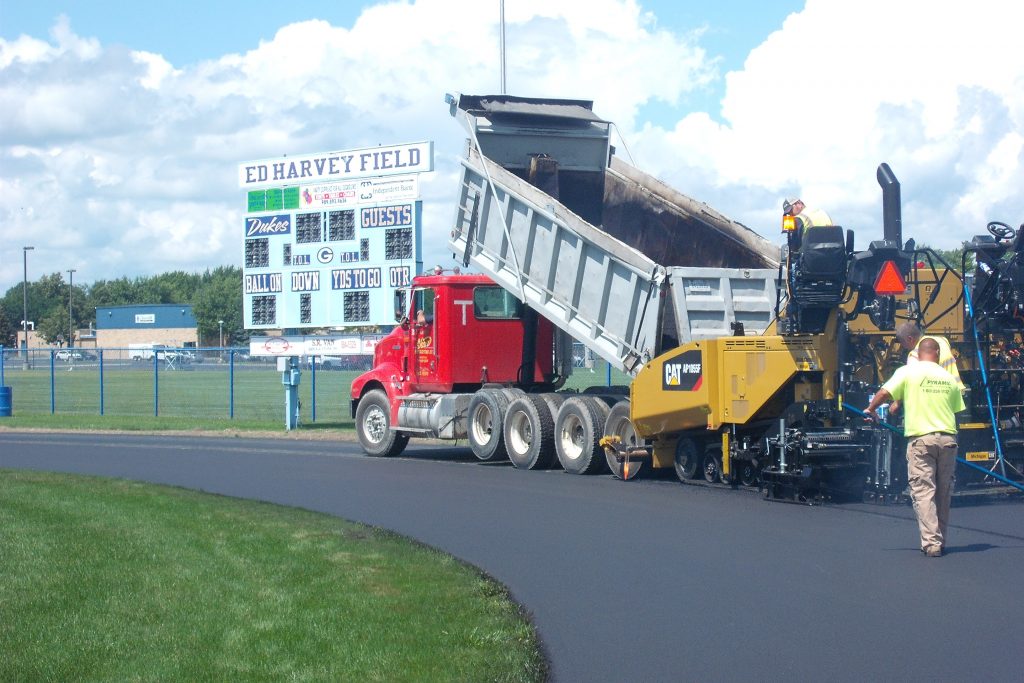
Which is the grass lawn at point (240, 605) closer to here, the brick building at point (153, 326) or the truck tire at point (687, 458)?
the truck tire at point (687, 458)

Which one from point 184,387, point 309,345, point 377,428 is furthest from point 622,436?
point 184,387

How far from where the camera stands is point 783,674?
647 centimetres

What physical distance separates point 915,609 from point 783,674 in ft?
6.03

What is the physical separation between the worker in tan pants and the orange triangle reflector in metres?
2.64

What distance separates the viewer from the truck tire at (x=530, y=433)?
17.4 m

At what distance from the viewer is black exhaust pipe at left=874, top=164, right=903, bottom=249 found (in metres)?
13.0

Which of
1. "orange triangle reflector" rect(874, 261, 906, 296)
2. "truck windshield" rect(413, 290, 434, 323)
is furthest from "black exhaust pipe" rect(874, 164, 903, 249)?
"truck windshield" rect(413, 290, 434, 323)

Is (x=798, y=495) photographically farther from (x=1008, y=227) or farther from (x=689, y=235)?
(x=689, y=235)

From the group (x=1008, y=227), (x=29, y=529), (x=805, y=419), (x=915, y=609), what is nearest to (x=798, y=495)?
(x=805, y=419)

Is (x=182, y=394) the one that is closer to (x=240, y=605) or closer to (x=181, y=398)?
(x=181, y=398)

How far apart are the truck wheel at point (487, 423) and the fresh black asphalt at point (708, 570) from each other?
119 centimetres

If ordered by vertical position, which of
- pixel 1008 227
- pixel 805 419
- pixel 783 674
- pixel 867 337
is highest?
pixel 1008 227

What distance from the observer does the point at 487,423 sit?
18.9 metres

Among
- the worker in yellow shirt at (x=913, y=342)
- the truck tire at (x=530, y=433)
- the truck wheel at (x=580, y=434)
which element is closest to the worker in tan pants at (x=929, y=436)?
the worker in yellow shirt at (x=913, y=342)
